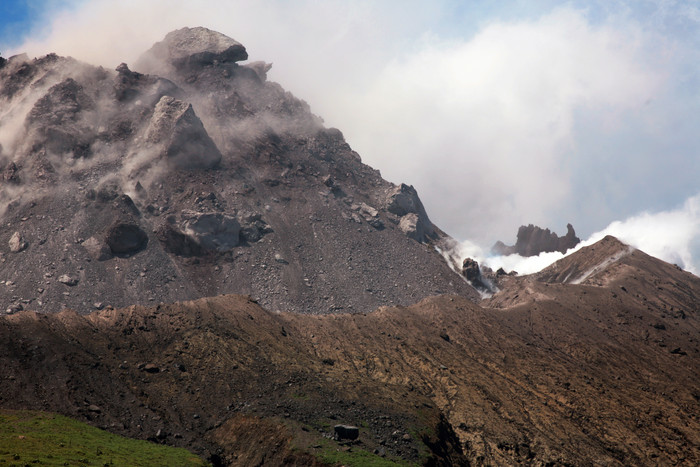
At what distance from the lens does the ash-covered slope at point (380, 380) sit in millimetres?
85750

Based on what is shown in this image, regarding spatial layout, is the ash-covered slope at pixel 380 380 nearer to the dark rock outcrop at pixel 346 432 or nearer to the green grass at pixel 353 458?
the green grass at pixel 353 458

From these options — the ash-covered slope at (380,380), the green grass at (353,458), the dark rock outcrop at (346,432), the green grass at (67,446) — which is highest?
the ash-covered slope at (380,380)

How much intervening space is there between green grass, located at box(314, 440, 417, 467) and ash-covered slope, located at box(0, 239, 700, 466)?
0.46 meters

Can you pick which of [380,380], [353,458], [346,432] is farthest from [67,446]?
[380,380]

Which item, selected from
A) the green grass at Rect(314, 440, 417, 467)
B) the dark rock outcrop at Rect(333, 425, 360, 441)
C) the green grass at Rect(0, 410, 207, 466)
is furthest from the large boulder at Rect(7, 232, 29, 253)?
the green grass at Rect(314, 440, 417, 467)

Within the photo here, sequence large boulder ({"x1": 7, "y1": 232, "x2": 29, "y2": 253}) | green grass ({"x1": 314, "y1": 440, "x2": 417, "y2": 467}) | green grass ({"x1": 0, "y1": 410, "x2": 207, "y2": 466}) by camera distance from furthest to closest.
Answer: large boulder ({"x1": 7, "y1": 232, "x2": 29, "y2": 253}) → green grass ({"x1": 314, "y1": 440, "x2": 417, "y2": 467}) → green grass ({"x1": 0, "y1": 410, "x2": 207, "y2": 466})

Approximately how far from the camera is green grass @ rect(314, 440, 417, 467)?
74875 mm

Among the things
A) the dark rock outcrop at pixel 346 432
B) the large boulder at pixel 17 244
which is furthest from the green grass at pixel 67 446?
the large boulder at pixel 17 244

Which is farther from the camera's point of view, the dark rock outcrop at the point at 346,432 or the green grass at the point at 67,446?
the dark rock outcrop at the point at 346,432

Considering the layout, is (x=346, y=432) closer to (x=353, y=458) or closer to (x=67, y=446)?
(x=353, y=458)

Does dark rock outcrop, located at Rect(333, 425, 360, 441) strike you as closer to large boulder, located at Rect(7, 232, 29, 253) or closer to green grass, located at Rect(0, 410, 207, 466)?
green grass, located at Rect(0, 410, 207, 466)

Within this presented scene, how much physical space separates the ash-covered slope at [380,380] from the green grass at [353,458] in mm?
456

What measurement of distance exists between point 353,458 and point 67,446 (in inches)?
1140

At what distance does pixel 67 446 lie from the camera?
7025cm
